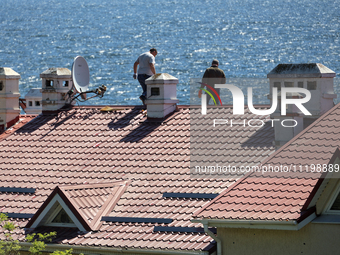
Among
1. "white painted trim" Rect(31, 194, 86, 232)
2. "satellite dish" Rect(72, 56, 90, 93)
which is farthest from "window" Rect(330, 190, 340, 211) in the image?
"satellite dish" Rect(72, 56, 90, 93)

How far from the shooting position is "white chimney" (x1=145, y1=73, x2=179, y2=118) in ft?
83.5

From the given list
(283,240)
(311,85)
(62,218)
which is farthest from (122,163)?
(283,240)

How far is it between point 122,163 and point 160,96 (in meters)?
3.57

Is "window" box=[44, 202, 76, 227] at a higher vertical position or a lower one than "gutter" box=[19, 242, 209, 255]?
higher

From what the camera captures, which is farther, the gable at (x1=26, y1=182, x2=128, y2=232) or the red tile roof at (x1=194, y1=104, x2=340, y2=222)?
the gable at (x1=26, y1=182, x2=128, y2=232)

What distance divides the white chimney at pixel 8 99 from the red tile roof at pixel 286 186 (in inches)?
482

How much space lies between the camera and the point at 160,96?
25.8m

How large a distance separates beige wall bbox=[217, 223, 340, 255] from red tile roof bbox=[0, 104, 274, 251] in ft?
2.43

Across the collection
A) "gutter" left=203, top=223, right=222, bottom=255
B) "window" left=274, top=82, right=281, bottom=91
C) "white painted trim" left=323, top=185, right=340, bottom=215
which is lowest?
"gutter" left=203, top=223, right=222, bottom=255

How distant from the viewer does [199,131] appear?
23703 millimetres

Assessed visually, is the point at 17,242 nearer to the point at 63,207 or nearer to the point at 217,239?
the point at 63,207

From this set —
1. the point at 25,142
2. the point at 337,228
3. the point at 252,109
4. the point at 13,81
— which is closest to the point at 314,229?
the point at 337,228

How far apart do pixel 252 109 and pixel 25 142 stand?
26.9 ft

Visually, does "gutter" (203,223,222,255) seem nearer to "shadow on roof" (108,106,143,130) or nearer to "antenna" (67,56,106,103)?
"shadow on roof" (108,106,143,130)
